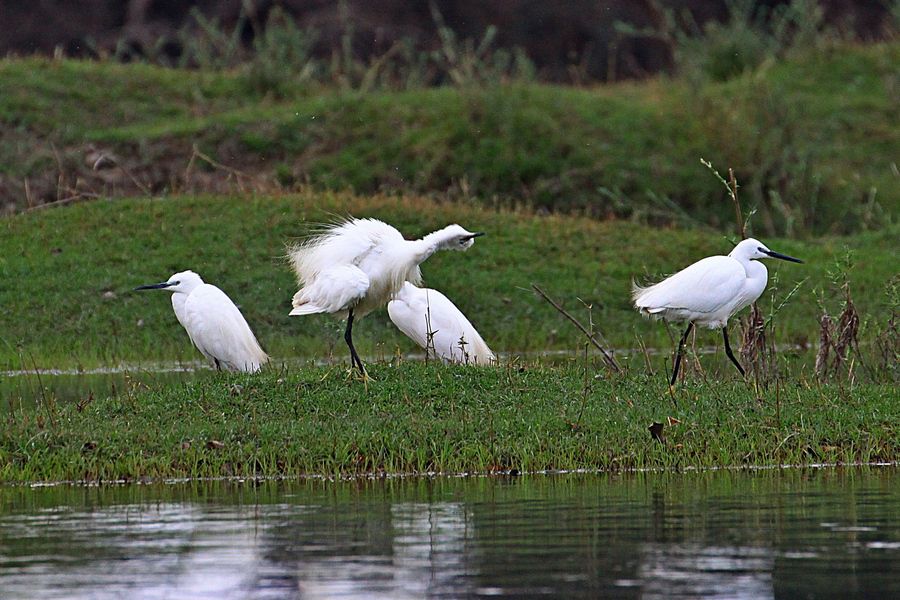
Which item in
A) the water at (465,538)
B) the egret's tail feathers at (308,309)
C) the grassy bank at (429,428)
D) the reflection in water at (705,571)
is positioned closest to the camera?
the reflection in water at (705,571)

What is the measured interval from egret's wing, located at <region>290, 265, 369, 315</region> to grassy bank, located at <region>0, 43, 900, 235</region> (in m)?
9.87

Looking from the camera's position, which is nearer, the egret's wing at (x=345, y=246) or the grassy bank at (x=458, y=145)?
the egret's wing at (x=345, y=246)

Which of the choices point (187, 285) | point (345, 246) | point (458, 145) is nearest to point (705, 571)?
point (345, 246)

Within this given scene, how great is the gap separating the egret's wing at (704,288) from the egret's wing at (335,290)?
1979mm

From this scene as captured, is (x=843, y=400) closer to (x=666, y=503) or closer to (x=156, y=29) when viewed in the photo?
(x=666, y=503)

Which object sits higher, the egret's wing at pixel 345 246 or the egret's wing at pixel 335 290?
the egret's wing at pixel 345 246

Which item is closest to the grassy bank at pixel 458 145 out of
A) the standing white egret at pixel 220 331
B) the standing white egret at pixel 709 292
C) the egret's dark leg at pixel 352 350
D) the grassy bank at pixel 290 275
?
the grassy bank at pixel 290 275

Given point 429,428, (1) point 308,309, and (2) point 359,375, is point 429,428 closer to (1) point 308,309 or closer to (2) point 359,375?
(2) point 359,375

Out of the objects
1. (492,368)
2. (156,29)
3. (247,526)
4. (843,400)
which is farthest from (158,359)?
(156,29)

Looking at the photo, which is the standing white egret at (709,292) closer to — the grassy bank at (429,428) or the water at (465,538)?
the grassy bank at (429,428)

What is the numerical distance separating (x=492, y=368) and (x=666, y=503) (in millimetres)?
3121

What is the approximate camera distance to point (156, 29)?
31844 mm

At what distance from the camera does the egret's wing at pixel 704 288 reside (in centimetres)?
1084

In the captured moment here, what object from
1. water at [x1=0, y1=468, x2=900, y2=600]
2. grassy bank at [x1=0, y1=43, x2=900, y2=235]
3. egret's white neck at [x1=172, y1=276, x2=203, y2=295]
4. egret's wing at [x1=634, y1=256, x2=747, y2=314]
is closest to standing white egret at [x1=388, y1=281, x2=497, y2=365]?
egret's white neck at [x1=172, y1=276, x2=203, y2=295]
